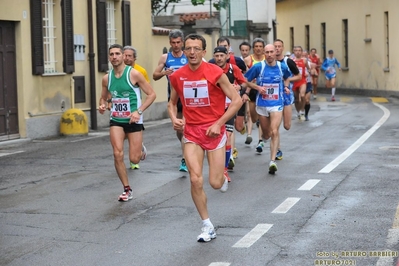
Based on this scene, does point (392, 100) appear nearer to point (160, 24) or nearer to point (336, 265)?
point (160, 24)

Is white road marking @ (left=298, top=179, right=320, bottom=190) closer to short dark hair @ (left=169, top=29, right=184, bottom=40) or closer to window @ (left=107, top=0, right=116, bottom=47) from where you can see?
short dark hair @ (left=169, top=29, right=184, bottom=40)

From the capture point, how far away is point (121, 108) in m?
11.2

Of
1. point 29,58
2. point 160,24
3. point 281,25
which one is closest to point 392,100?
point 160,24

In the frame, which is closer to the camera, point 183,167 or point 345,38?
point 183,167

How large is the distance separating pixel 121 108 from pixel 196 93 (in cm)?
265

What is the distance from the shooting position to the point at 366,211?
9.76 meters

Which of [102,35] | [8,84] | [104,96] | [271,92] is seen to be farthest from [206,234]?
[102,35]

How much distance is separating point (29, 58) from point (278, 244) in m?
12.6

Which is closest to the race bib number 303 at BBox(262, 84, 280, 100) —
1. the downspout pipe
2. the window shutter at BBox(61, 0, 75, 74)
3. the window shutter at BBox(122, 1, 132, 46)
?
the window shutter at BBox(61, 0, 75, 74)

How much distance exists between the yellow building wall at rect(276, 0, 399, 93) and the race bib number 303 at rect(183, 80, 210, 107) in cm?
2979

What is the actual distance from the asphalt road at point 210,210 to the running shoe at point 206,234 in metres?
0.07

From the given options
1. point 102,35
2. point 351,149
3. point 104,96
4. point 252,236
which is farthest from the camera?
point 102,35

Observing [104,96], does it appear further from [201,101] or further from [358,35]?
[358,35]

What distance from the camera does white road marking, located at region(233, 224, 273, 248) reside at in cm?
813
